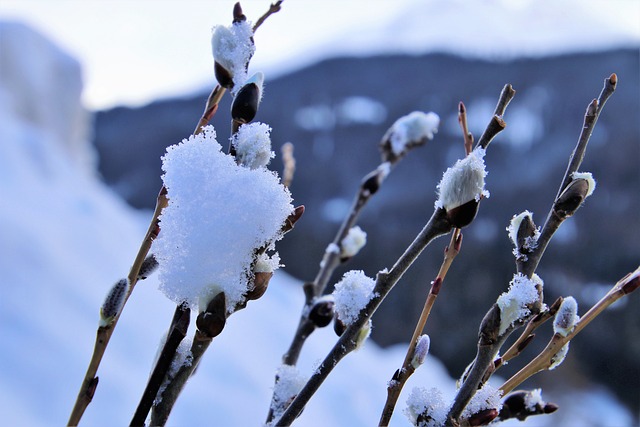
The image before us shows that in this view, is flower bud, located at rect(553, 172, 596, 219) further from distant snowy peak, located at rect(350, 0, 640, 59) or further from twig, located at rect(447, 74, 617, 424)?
distant snowy peak, located at rect(350, 0, 640, 59)

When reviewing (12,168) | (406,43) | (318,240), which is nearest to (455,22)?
(406,43)

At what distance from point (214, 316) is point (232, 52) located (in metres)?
0.13

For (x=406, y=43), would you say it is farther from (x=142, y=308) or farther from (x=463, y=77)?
(x=142, y=308)

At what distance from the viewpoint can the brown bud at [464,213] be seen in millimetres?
199

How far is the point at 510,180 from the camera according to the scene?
18.7ft

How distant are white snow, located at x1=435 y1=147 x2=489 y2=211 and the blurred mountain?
2.91 metres

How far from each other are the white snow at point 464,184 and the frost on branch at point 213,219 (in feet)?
0.21

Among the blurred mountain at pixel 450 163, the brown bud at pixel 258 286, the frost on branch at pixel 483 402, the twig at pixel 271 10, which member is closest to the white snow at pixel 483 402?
the frost on branch at pixel 483 402

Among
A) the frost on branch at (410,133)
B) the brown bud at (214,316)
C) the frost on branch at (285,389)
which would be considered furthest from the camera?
the frost on branch at (410,133)

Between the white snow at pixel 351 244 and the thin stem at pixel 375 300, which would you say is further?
the white snow at pixel 351 244

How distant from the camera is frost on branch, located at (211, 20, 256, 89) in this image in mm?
238

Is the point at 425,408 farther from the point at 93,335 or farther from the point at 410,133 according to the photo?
the point at 93,335

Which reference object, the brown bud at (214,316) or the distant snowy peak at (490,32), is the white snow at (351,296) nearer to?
the brown bud at (214,316)

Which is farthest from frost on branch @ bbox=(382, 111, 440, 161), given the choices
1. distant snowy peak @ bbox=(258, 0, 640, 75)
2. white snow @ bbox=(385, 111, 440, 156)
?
distant snowy peak @ bbox=(258, 0, 640, 75)
